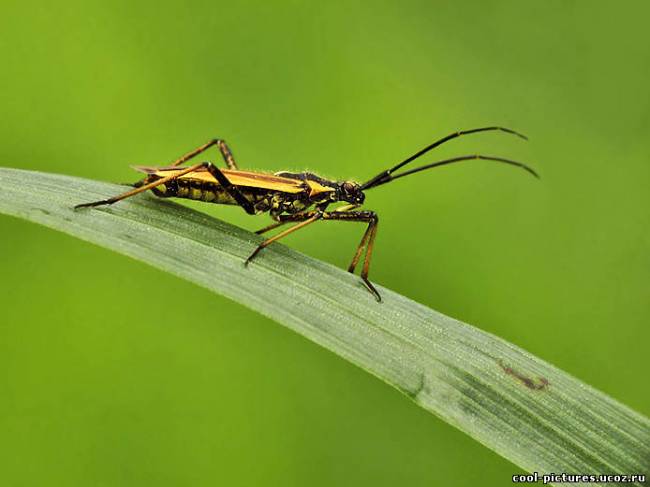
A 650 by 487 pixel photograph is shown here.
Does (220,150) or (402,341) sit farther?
(220,150)

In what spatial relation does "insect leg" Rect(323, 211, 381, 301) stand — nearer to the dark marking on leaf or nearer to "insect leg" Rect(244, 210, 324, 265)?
"insect leg" Rect(244, 210, 324, 265)

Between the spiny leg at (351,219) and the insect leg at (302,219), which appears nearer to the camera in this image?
the insect leg at (302,219)

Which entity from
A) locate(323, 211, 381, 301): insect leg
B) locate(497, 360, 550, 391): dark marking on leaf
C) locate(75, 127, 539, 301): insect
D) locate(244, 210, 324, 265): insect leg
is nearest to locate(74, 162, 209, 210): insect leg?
locate(75, 127, 539, 301): insect

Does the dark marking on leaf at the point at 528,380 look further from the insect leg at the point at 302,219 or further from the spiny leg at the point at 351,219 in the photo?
the insect leg at the point at 302,219

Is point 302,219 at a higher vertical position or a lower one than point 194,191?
higher

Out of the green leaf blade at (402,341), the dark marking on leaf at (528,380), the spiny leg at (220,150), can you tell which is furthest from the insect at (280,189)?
the dark marking on leaf at (528,380)

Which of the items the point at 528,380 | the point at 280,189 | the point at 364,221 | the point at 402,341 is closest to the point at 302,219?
the point at 280,189

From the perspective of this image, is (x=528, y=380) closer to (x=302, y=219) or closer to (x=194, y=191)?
(x=302, y=219)

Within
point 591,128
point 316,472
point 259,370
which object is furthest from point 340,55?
point 316,472

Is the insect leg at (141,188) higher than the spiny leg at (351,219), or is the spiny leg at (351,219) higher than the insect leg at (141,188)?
the spiny leg at (351,219)
